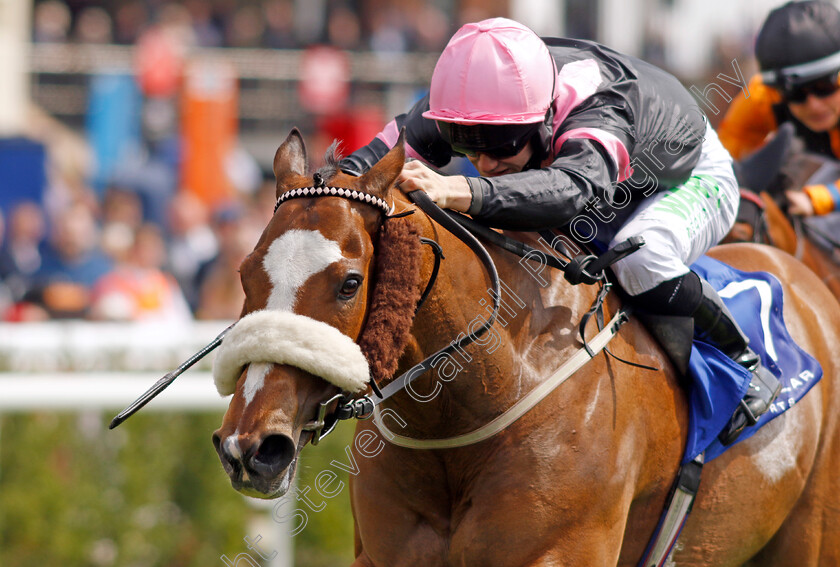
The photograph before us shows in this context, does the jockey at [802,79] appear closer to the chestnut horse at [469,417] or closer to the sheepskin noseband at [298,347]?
the chestnut horse at [469,417]

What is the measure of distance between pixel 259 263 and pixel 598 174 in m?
0.97

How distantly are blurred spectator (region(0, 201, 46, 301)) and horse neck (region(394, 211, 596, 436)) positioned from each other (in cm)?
638

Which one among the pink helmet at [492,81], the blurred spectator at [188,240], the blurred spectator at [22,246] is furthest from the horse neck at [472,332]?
the blurred spectator at [22,246]

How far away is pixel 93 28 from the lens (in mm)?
14758

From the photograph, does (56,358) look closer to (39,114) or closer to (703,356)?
(703,356)

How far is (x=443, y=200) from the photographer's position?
8.84 ft

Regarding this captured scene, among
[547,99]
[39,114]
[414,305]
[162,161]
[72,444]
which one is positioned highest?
[547,99]

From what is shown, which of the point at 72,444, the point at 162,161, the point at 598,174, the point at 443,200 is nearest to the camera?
the point at 443,200

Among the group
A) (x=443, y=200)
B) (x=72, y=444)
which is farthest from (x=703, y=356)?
(x=72, y=444)

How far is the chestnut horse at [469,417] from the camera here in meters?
2.40

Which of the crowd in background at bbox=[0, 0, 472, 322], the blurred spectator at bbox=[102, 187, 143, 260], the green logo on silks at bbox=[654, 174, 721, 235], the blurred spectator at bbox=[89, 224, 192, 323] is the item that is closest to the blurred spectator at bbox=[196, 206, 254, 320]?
the crowd in background at bbox=[0, 0, 472, 322]

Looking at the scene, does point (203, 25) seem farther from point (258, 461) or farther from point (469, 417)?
point (258, 461)

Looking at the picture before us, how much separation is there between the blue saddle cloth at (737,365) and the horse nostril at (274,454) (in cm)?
142

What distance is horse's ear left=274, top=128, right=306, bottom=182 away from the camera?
276 centimetres
